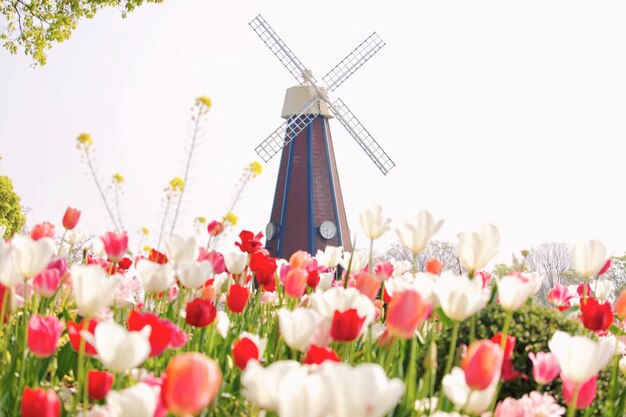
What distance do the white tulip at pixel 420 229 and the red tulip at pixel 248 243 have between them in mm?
1379

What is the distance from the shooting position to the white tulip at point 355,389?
108 cm

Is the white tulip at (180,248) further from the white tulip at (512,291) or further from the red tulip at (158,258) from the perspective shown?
the white tulip at (512,291)

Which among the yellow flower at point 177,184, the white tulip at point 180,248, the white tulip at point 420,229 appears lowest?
the white tulip at point 420,229

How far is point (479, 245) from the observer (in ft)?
7.93

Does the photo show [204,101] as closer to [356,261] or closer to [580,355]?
[356,261]

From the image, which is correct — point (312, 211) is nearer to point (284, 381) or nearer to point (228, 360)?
point (228, 360)

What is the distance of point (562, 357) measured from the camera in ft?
6.21

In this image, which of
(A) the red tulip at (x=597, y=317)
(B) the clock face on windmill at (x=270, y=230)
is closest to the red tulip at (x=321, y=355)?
(A) the red tulip at (x=597, y=317)

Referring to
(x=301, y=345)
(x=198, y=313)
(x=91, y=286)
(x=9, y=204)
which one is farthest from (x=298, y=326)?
(x=9, y=204)

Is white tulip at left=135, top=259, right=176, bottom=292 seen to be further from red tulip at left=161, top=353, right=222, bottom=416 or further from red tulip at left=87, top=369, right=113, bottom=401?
red tulip at left=161, top=353, right=222, bottom=416

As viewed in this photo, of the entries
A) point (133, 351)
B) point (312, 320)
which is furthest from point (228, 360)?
point (133, 351)

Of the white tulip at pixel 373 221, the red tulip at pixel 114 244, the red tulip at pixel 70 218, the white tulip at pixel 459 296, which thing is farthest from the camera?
the red tulip at pixel 70 218

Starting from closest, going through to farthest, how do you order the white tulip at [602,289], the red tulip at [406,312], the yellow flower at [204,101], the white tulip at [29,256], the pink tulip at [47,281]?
the red tulip at [406,312] < the white tulip at [29,256] < the pink tulip at [47,281] < the white tulip at [602,289] < the yellow flower at [204,101]

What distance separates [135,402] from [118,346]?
0.69 feet
